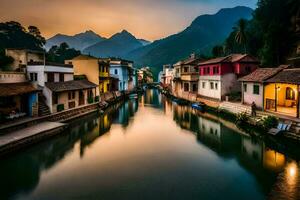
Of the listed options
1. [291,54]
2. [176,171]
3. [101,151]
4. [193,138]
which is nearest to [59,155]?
[101,151]

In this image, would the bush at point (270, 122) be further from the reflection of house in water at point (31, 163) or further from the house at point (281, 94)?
the reflection of house in water at point (31, 163)

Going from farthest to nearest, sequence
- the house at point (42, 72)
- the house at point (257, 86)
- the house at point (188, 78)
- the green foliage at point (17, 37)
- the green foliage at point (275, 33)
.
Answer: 1. the green foliage at point (17, 37)
2. the house at point (188, 78)
3. the green foliage at point (275, 33)
4. the house at point (42, 72)
5. the house at point (257, 86)

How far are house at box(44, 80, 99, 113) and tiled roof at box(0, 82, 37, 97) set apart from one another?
2.18 meters

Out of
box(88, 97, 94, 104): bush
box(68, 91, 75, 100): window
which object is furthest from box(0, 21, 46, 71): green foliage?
box(68, 91, 75, 100): window

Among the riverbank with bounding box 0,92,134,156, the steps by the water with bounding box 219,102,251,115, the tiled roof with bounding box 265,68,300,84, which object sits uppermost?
the tiled roof with bounding box 265,68,300,84

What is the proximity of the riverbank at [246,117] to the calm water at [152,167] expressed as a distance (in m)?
1.69

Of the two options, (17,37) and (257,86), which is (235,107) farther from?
(17,37)

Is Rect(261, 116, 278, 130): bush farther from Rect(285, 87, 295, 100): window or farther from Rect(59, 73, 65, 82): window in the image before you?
Rect(59, 73, 65, 82): window

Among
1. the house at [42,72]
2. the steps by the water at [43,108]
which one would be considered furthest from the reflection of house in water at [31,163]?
the house at [42,72]

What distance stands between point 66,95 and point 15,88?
8763mm

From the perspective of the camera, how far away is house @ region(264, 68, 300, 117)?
2650cm

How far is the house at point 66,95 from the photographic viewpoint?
2977 cm

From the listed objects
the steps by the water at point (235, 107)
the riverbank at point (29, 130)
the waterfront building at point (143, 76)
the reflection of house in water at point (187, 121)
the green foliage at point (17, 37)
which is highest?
the green foliage at point (17, 37)

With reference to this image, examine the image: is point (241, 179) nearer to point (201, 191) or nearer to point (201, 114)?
point (201, 191)
